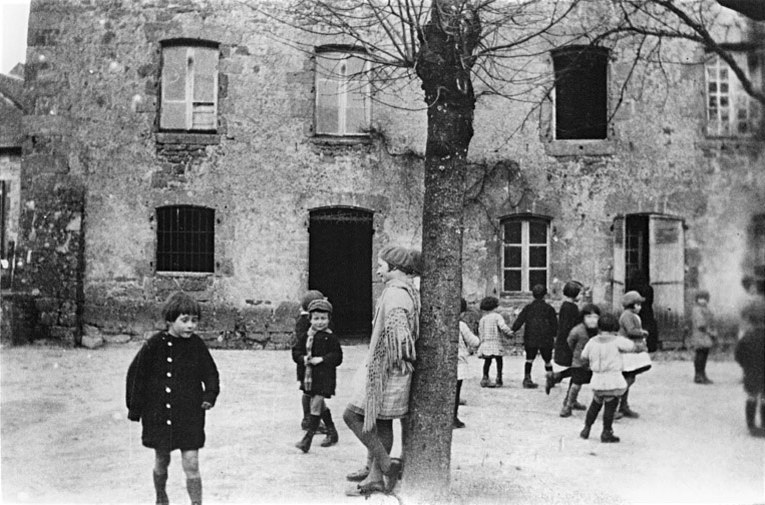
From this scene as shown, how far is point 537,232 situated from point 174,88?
22.8ft

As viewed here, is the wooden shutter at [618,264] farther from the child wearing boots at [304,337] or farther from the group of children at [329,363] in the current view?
the child wearing boots at [304,337]

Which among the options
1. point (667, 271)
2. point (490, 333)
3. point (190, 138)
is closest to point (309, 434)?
point (490, 333)

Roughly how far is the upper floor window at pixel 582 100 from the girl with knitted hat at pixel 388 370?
336 inches

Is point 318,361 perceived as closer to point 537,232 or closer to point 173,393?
point 173,393

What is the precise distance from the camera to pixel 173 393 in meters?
4.23

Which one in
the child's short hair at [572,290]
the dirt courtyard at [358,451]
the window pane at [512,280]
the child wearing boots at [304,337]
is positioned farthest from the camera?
the window pane at [512,280]

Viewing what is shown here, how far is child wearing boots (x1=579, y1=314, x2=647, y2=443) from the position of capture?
21.2 feet

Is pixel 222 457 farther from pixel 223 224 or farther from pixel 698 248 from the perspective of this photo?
pixel 698 248

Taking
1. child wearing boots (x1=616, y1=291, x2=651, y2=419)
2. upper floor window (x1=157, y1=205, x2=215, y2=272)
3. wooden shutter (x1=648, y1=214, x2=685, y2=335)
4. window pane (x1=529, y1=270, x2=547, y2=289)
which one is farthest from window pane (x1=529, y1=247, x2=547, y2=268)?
upper floor window (x1=157, y1=205, x2=215, y2=272)

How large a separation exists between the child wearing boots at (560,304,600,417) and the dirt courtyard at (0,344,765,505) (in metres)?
0.25

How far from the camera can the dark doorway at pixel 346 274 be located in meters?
13.7

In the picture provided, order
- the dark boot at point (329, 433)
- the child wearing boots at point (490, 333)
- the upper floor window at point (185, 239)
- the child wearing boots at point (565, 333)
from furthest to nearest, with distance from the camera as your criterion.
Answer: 1. the upper floor window at point (185, 239)
2. the child wearing boots at point (490, 333)
3. the child wearing boots at point (565, 333)
4. the dark boot at point (329, 433)

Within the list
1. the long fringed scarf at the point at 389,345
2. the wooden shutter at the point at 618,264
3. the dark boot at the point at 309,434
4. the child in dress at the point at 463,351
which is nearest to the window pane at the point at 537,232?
the wooden shutter at the point at 618,264

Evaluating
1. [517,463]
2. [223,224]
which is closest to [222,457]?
[517,463]
